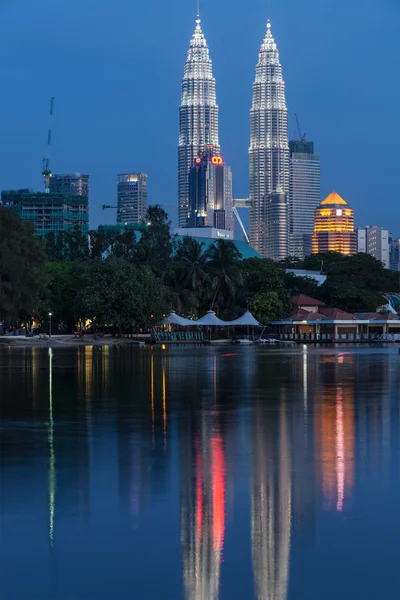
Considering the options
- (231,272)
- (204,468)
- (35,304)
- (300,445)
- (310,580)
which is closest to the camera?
(310,580)

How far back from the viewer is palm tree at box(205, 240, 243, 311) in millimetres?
104000

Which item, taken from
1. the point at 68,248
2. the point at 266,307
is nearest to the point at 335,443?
the point at 266,307

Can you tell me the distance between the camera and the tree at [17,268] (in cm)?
6875

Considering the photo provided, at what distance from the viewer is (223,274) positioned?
10400cm

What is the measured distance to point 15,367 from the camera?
4191cm

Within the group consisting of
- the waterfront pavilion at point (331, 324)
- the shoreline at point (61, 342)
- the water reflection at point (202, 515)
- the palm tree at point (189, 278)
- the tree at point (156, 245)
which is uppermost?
the tree at point (156, 245)

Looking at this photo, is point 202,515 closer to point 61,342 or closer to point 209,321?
point 61,342

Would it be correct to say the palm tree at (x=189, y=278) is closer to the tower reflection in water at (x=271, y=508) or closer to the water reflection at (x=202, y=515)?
the tower reflection in water at (x=271, y=508)

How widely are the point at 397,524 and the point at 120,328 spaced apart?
3342 inches

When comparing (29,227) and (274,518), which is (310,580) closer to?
(274,518)

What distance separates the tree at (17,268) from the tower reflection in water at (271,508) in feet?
172

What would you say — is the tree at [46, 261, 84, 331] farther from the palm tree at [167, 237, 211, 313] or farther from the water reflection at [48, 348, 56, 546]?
the water reflection at [48, 348, 56, 546]

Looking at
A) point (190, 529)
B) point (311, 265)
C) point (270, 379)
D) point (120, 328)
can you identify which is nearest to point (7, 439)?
point (190, 529)

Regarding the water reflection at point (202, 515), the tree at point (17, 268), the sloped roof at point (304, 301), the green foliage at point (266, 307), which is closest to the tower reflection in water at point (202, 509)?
the water reflection at point (202, 515)
